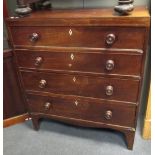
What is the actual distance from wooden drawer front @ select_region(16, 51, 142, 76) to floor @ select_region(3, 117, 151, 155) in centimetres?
64

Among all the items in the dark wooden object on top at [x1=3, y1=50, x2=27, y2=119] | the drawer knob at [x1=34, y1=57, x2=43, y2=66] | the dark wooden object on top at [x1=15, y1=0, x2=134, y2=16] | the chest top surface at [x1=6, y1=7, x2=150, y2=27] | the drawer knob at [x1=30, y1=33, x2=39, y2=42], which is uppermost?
the dark wooden object on top at [x1=15, y1=0, x2=134, y2=16]

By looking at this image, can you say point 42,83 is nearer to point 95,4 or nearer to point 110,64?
point 110,64

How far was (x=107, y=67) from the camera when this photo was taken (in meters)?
1.24

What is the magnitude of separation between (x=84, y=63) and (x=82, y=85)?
0.56ft

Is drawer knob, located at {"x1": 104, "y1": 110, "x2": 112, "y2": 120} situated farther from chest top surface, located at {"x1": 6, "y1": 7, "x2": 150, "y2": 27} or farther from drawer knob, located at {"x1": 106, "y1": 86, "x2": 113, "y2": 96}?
chest top surface, located at {"x1": 6, "y1": 7, "x2": 150, "y2": 27}

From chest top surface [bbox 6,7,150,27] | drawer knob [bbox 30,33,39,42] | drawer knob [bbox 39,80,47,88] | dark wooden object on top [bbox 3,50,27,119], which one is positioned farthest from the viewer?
dark wooden object on top [bbox 3,50,27,119]

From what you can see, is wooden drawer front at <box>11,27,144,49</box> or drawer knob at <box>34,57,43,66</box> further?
drawer knob at <box>34,57,43,66</box>

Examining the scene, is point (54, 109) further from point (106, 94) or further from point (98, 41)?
point (98, 41)

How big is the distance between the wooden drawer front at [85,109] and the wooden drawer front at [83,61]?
25cm

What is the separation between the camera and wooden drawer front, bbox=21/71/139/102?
130 cm

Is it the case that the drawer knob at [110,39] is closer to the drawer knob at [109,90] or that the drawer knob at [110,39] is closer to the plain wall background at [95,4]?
the drawer knob at [109,90]

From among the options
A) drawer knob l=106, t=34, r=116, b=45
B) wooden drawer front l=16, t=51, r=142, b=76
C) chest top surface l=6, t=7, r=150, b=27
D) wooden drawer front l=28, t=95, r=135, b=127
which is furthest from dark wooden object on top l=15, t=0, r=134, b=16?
wooden drawer front l=28, t=95, r=135, b=127

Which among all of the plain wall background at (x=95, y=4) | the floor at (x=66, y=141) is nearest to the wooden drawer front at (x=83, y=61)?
the plain wall background at (x=95, y=4)

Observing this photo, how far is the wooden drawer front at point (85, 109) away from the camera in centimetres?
138
